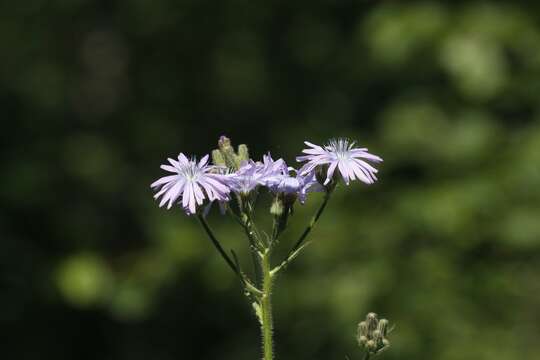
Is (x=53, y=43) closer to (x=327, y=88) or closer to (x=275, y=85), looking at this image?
(x=275, y=85)

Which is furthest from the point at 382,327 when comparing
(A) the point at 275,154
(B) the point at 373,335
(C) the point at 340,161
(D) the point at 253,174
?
(A) the point at 275,154

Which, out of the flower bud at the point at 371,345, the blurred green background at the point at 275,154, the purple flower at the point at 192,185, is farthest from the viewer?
the blurred green background at the point at 275,154

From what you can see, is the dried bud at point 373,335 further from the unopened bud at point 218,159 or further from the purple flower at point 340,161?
the unopened bud at point 218,159

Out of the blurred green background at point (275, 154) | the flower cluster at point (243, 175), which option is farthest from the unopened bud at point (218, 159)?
the blurred green background at point (275, 154)

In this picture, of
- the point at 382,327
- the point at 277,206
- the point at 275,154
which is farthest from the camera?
the point at 275,154

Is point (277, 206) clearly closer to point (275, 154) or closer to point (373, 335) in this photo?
point (373, 335)

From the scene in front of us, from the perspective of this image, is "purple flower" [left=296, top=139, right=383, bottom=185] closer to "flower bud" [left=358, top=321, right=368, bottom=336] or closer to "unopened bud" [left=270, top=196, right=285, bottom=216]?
"unopened bud" [left=270, top=196, right=285, bottom=216]
